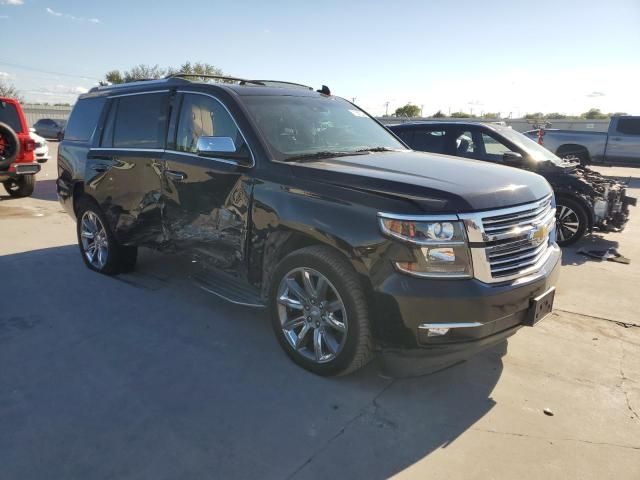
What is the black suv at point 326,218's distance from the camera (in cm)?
285

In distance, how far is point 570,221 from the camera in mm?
7031

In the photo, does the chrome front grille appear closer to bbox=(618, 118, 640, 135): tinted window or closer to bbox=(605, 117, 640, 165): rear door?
bbox=(605, 117, 640, 165): rear door

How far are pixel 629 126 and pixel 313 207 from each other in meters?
17.8

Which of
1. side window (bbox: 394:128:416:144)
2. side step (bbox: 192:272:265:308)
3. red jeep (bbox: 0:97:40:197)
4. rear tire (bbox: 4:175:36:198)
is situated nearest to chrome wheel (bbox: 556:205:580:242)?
side window (bbox: 394:128:416:144)

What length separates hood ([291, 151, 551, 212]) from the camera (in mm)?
2885

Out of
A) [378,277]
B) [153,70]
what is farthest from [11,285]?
[153,70]

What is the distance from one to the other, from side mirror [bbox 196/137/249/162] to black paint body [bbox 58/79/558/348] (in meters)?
0.09

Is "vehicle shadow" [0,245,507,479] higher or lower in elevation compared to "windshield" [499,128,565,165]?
lower

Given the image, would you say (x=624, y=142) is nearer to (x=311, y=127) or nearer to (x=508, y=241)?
(x=311, y=127)

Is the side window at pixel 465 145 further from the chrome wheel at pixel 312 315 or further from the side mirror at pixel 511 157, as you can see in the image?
the chrome wheel at pixel 312 315

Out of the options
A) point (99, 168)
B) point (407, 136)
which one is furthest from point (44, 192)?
point (407, 136)

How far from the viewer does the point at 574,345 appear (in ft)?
13.1

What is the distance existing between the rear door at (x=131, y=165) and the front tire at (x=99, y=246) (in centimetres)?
17

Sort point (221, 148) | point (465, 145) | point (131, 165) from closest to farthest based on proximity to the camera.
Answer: point (221, 148), point (131, 165), point (465, 145)
